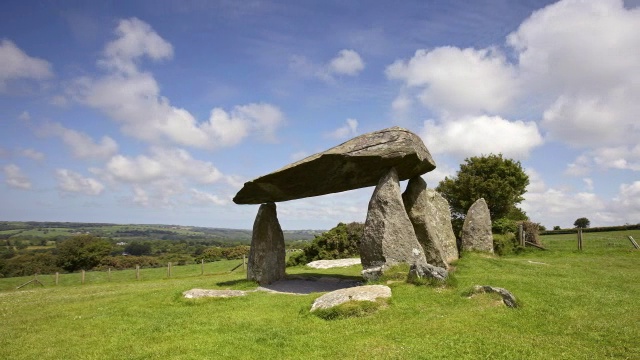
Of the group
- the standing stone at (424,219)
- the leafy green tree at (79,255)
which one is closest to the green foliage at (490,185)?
the standing stone at (424,219)

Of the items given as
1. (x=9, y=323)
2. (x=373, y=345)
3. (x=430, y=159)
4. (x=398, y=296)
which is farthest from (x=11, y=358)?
(x=430, y=159)

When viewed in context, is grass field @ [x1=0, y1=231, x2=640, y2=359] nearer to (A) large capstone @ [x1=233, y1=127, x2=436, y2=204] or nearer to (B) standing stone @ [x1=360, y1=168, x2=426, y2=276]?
(B) standing stone @ [x1=360, y1=168, x2=426, y2=276]

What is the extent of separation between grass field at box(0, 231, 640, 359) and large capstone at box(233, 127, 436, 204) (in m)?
5.35

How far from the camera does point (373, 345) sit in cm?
897

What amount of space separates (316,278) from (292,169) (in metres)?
7.03

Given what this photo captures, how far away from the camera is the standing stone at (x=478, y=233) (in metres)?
25.6

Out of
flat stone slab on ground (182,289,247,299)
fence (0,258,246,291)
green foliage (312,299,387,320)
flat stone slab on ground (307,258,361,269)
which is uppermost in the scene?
green foliage (312,299,387,320)

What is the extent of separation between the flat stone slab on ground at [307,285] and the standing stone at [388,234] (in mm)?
2400

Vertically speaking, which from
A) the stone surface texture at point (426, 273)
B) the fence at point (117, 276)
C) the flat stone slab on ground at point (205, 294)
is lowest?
the fence at point (117, 276)

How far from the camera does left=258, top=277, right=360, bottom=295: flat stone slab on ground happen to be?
17.7m

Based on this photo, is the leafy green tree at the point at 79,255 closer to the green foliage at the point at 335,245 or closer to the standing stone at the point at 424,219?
the green foliage at the point at 335,245

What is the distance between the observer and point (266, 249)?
2025 centimetres

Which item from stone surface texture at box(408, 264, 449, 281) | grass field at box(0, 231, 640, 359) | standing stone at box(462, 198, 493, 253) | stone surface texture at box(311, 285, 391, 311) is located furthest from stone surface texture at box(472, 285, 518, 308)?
standing stone at box(462, 198, 493, 253)

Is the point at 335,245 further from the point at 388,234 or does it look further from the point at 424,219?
the point at 388,234
